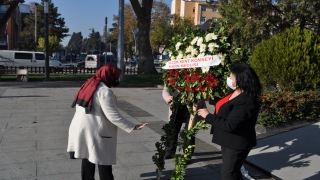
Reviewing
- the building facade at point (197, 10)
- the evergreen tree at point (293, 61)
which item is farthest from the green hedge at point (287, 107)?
the building facade at point (197, 10)

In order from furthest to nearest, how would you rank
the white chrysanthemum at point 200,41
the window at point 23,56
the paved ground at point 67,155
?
the window at point 23,56 < the paved ground at point 67,155 < the white chrysanthemum at point 200,41

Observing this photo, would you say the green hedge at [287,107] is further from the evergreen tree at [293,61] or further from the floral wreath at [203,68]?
the floral wreath at [203,68]

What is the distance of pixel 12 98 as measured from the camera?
12.0 metres

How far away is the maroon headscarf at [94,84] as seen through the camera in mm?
3504

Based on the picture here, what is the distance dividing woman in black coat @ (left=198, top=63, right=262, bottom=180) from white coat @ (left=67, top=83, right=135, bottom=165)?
37.0 inches

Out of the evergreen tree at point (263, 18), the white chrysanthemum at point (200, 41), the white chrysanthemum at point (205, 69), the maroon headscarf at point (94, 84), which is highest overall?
the evergreen tree at point (263, 18)

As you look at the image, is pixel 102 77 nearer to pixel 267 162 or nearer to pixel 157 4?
pixel 267 162

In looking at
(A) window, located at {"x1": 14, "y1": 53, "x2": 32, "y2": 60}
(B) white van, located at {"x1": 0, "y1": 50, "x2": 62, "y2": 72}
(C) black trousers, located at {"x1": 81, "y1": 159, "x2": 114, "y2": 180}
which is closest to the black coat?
(C) black trousers, located at {"x1": 81, "y1": 159, "x2": 114, "y2": 180}

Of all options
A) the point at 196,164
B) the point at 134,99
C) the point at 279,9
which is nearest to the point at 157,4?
the point at 279,9

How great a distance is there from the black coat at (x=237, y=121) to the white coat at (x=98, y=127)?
98 cm

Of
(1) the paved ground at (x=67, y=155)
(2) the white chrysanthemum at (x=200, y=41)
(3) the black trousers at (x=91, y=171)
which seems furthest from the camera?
(1) the paved ground at (x=67, y=155)

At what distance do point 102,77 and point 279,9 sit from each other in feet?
51.4

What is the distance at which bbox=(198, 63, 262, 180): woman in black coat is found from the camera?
11.0ft

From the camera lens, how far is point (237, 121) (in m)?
3.33
